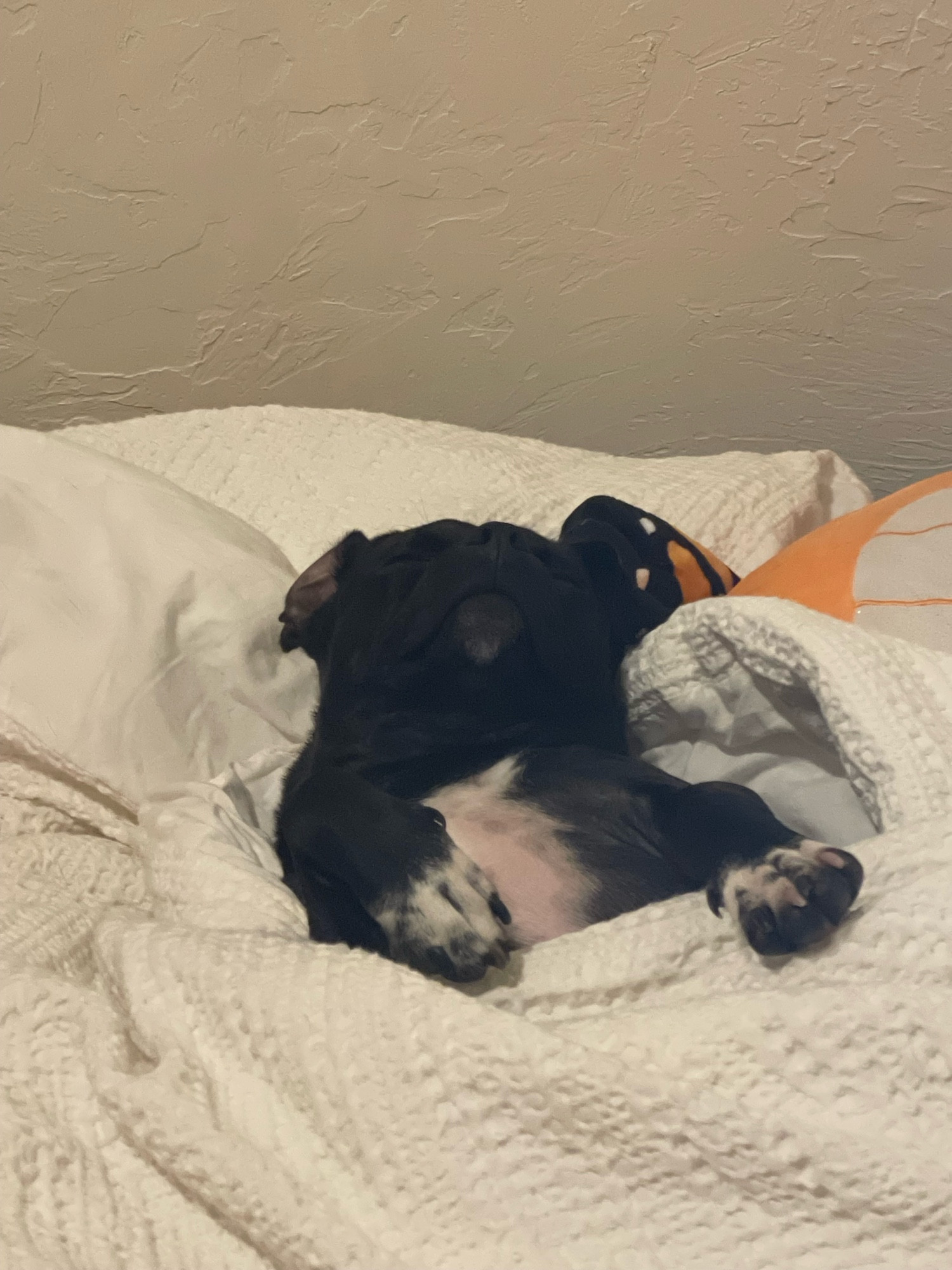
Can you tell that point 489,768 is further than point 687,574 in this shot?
No

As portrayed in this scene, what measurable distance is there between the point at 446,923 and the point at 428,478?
2.52 feet

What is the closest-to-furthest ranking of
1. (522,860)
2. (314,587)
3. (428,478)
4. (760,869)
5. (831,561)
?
1. (760,869)
2. (522,860)
3. (831,561)
4. (314,587)
5. (428,478)

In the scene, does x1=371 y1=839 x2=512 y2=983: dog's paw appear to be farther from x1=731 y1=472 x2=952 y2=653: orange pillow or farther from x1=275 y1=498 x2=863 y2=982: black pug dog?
x1=731 y1=472 x2=952 y2=653: orange pillow

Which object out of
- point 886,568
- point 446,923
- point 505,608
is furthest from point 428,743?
point 886,568

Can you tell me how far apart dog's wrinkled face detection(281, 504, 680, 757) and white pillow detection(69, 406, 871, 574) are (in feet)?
0.85

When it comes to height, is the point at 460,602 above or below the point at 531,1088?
above

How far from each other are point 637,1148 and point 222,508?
3.39 ft

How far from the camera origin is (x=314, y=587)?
1137 mm

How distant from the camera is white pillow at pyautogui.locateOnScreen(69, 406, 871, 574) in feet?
4.42

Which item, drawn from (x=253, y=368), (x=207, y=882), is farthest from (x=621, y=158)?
(x=207, y=882)

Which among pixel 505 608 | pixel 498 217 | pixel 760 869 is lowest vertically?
pixel 760 869

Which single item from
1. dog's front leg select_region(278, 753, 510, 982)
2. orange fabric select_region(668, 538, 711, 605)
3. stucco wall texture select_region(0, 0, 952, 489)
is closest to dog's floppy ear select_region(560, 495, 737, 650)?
orange fabric select_region(668, 538, 711, 605)

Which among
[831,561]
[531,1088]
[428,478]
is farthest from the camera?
[428,478]

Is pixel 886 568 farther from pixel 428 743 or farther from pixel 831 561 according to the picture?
pixel 428 743
